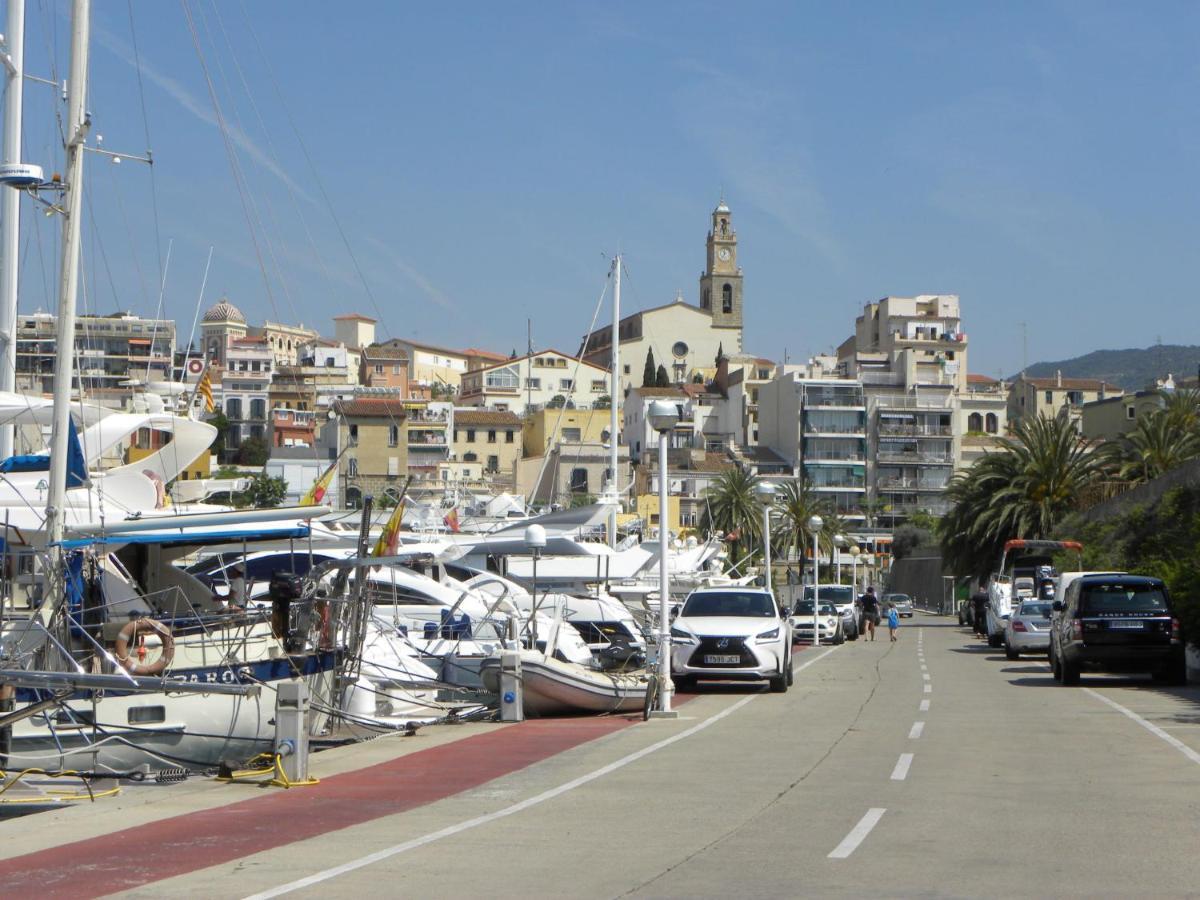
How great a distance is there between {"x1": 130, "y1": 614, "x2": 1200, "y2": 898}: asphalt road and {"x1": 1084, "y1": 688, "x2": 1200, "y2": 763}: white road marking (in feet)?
0.13

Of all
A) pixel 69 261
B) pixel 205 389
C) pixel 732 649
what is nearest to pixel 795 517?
pixel 205 389

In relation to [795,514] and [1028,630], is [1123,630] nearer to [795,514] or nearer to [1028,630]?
[1028,630]

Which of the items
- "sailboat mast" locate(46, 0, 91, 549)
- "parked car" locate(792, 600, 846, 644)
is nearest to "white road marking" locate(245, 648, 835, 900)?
"sailboat mast" locate(46, 0, 91, 549)

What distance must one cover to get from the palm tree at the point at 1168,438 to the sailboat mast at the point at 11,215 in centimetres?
5228

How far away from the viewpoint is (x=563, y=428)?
14438 centimetres

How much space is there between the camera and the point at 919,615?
4124 inches

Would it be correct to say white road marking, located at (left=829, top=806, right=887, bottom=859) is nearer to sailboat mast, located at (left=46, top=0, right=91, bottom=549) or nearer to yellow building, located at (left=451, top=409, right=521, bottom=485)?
sailboat mast, located at (left=46, top=0, right=91, bottom=549)

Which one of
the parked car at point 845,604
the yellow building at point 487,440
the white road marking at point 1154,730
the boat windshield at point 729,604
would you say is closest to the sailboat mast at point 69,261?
the boat windshield at point 729,604

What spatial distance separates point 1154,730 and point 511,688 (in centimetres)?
912

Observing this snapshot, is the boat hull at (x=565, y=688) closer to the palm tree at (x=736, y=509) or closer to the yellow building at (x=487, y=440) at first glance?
the palm tree at (x=736, y=509)

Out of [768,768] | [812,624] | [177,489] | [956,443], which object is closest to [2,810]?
[768,768]

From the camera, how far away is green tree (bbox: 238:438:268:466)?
6216 inches

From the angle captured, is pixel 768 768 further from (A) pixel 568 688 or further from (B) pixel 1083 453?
(B) pixel 1083 453

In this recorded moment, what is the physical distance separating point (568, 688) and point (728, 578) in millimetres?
38057
